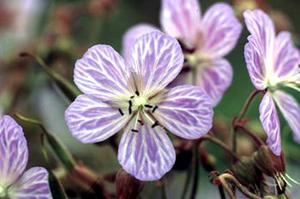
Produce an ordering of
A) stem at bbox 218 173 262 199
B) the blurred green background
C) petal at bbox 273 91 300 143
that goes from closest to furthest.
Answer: stem at bbox 218 173 262 199
petal at bbox 273 91 300 143
the blurred green background

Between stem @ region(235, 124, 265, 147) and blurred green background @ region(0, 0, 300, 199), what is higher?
stem @ region(235, 124, 265, 147)

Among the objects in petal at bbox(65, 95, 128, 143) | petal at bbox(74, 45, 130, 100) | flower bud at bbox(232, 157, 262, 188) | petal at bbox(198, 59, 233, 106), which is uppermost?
petal at bbox(74, 45, 130, 100)

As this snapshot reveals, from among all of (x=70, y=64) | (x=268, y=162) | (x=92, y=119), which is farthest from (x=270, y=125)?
(x=70, y=64)

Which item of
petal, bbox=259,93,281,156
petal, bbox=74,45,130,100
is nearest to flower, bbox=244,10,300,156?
petal, bbox=259,93,281,156

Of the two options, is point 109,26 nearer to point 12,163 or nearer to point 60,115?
point 60,115

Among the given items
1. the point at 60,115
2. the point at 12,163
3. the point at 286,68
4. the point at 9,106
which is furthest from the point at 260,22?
the point at 60,115

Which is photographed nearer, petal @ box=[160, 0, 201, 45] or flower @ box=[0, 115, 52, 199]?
flower @ box=[0, 115, 52, 199]

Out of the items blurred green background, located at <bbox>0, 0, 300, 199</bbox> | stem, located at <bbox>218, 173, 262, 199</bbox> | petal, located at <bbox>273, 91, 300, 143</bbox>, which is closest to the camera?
Result: stem, located at <bbox>218, 173, 262, 199</bbox>

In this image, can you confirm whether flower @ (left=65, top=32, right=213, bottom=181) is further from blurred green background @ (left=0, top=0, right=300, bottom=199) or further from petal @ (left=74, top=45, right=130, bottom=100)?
blurred green background @ (left=0, top=0, right=300, bottom=199)
